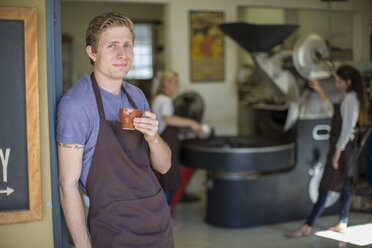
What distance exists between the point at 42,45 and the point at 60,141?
456mm

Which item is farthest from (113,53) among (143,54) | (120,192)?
(143,54)

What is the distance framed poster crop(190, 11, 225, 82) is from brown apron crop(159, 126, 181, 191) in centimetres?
165

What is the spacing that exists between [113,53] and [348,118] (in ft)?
8.78

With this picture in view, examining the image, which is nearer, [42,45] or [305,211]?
[42,45]

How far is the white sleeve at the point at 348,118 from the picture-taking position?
395cm

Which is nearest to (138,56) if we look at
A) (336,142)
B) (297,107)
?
(297,107)

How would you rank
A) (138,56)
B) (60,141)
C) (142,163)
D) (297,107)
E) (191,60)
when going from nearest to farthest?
1. (60,141)
2. (142,163)
3. (297,107)
4. (191,60)
5. (138,56)

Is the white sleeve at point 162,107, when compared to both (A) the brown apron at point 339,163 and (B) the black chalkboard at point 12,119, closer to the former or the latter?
(A) the brown apron at point 339,163

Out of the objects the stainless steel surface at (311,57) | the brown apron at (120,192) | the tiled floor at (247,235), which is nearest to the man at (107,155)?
the brown apron at (120,192)

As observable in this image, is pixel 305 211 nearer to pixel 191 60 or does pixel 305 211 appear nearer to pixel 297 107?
pixel 297 107

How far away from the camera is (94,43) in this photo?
74.5 inches

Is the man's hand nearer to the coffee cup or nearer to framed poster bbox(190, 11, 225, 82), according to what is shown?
the coffee cup

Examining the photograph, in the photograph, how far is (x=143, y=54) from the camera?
1050cm

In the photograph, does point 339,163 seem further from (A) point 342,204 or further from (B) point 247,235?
(B) point 247,235
